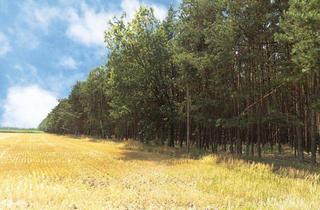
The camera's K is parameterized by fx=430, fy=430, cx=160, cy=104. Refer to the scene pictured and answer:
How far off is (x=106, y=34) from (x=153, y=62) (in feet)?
23.2

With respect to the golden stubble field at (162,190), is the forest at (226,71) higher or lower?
higher

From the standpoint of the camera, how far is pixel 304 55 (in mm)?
24516

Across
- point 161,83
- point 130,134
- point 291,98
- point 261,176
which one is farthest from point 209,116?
point 130,134

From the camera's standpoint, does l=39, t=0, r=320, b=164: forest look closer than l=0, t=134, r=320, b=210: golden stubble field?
No

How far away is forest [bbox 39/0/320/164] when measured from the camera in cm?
3065

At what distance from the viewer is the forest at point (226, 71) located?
101ft

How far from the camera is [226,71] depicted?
39.1 metres

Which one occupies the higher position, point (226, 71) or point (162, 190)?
point (226, 71)

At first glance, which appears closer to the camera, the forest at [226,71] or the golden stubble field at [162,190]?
the golden stubble field at [162,190]

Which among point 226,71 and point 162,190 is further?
point 226,71

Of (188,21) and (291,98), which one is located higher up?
(188,21)

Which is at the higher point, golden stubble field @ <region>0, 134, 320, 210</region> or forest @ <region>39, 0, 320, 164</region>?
forest @ <region>39, 0, 320, 164</region>

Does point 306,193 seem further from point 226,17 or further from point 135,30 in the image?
point 135,30

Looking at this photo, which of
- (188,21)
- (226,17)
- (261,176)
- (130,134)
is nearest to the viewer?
(261,176)
